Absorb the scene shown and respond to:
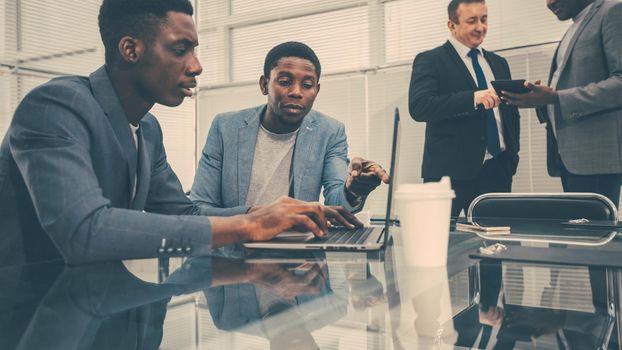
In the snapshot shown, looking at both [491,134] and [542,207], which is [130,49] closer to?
[542,207]

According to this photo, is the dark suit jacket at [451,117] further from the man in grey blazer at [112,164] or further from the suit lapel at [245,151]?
the man in grey blazer at [112,164]

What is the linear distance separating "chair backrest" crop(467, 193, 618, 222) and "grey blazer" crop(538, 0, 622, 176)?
0.60 metres

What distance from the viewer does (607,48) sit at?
226 cm

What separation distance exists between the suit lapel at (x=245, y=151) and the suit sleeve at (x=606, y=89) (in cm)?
138

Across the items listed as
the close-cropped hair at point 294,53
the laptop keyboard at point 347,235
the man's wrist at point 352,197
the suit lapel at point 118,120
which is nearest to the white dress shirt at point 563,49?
the close-cropped hair at point 294,53

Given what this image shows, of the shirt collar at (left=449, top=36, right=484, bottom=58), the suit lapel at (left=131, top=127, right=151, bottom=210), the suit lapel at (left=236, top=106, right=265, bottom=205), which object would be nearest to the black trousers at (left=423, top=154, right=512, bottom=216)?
the shirt collar at (left=449, top=36, right=484, bottom=58)

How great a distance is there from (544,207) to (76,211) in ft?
4.99

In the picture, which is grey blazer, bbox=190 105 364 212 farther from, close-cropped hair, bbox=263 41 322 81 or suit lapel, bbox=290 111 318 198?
close-cropped hair, bbox=263 41 322 81

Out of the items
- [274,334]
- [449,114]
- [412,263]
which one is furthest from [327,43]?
[274,334]

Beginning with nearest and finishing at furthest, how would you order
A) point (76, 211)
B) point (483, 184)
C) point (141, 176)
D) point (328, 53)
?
point (76, 211) < point (141, 176) < point (483, 184) < point (328, 53)

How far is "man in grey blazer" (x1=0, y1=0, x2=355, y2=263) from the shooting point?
0.89 m

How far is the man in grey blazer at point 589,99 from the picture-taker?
222 cm

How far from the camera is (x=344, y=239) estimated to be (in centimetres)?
102

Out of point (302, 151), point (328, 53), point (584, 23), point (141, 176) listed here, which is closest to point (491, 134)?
point (584, 23)
